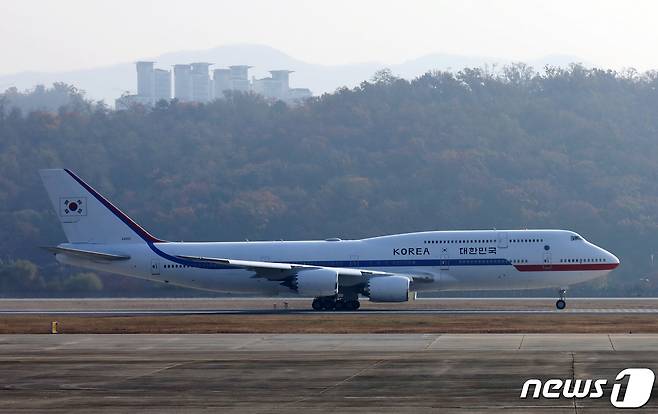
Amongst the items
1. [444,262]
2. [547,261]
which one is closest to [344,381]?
[444,262]

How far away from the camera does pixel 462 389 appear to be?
23609mm

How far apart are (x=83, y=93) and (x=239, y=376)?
6619 inches

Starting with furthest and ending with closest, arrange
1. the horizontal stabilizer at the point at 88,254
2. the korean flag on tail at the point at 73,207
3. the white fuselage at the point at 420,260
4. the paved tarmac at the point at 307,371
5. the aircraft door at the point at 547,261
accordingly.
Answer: the korean flag on tail at the point at 73,207 → the horizontal stabilizer at the point at 88,254 → the aircraft door at the point at 547,261 → the white fuselage at the point at 420,260 → the paved tarmac at the point at 307,371

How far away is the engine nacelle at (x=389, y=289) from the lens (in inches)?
2138

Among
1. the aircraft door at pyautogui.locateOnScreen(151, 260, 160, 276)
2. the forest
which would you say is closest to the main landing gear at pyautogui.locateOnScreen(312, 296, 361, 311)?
the aircraft door at pyautogui.locateOnScreen(151, 260, 160, 276)

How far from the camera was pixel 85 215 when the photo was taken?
59.2 m

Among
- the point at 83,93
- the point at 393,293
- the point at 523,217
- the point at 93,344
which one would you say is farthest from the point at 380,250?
the point at 83,93

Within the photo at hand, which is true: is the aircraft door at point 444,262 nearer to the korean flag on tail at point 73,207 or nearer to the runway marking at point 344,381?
the korean flag on tail at point 73,207

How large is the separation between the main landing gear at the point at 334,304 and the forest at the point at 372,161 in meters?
44.7

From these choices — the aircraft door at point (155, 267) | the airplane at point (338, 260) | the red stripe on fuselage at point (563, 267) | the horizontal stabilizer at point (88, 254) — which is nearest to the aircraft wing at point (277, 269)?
the airplane at point (338, 260)

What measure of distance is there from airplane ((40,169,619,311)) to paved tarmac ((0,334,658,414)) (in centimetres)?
1721

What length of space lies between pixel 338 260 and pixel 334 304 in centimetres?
210

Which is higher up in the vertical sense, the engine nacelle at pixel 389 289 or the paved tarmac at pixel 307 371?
the paved tarmac at pixel 307 371

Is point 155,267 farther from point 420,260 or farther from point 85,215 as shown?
point 420,260
